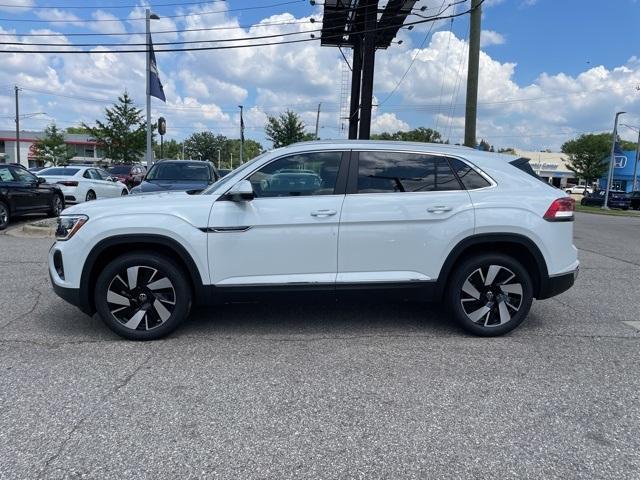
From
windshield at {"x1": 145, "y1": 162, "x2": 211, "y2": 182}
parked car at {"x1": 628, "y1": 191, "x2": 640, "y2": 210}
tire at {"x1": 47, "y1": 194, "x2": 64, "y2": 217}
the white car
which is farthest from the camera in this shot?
parked car at {"x1": 628, "y1": 191, "x2": 640, "y2": 210}

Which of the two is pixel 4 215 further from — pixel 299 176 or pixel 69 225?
pixel 299 176

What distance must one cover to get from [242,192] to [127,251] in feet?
3.96

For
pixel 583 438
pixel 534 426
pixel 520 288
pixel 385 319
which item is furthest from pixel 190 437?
pixel 520 288

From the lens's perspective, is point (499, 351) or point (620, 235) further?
point (620, 235)

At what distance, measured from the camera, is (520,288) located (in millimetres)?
4680

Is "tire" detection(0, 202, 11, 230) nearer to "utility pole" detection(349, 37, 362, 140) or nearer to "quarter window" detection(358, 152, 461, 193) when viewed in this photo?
"quarter window" detection(358, 152, 461, 193)

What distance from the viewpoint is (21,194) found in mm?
11914

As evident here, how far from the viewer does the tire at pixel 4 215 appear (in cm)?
1143

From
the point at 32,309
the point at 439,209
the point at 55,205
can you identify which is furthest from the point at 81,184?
the point at 439,209

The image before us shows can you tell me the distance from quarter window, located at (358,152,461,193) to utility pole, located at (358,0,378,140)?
1384cm

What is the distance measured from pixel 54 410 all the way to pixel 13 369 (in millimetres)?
890

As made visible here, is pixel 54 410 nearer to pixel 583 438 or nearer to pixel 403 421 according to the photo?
pixel 403 421

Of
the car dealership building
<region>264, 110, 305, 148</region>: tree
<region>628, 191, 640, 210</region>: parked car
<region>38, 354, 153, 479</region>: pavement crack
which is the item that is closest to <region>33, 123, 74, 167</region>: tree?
the car dealership building

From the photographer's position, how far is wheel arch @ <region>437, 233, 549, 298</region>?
14.9 ft
